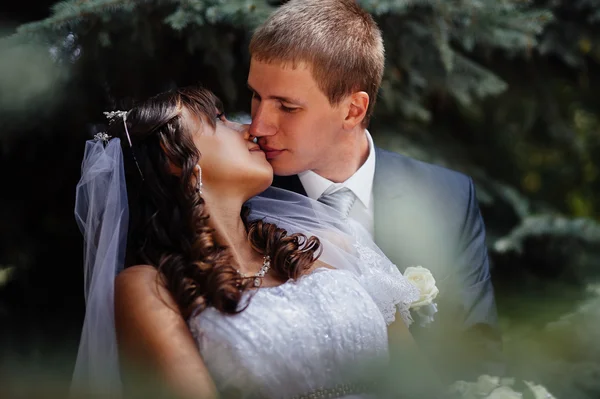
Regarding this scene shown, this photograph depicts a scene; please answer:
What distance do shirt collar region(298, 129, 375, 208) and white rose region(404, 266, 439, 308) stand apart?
0.24m

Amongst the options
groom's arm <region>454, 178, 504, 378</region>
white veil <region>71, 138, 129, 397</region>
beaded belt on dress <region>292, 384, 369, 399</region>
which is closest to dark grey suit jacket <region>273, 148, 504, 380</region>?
groom's arm <region>454, 178, 504, 378</region>

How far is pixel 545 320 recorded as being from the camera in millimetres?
1771

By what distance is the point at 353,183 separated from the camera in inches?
80.2

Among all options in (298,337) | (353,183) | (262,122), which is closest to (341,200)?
(353,183)

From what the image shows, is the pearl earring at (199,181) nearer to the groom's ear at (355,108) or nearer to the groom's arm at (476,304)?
the groom's ear at (355,108)

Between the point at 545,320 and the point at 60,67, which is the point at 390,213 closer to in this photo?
the point at 545,320

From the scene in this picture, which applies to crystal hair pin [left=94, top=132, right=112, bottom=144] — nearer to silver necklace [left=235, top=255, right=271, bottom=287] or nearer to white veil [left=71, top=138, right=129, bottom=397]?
white veil [left=71, top=138, right=129, bottom=397]

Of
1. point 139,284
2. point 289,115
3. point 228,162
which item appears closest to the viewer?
point 139,284

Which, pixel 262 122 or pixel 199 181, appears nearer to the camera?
pixel 199 181

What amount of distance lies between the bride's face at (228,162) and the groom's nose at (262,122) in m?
0.03

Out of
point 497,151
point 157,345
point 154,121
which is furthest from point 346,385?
point 497,151

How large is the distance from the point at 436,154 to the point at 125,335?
1.59 metres

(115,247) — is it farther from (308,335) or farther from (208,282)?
(308,335)

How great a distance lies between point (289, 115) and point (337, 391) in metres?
0.68
